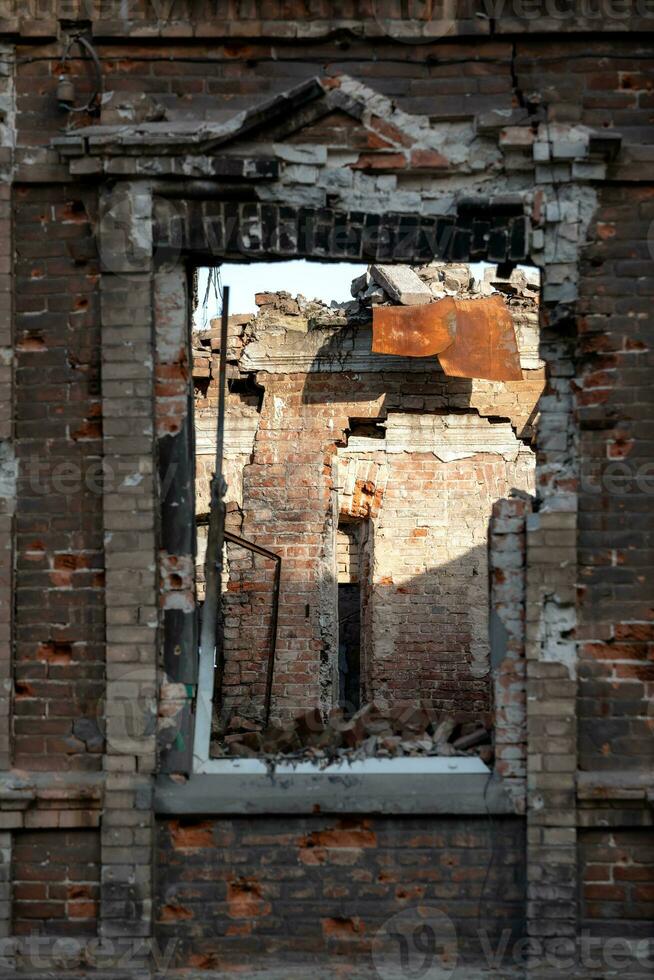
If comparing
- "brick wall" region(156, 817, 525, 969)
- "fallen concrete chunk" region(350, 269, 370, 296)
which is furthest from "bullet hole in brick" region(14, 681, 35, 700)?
"fallen concrete chunk" region(350, 269, 370, 296)

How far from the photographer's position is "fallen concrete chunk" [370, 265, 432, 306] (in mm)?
10867

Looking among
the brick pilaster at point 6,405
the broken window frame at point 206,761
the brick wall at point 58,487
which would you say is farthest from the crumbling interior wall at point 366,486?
the brick pilaster at point 6,405

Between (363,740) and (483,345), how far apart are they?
5441 mm

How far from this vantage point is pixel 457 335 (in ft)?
35.2

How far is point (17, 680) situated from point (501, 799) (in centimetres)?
235

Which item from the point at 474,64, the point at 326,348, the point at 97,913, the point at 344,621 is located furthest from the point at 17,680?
the point at 344,621

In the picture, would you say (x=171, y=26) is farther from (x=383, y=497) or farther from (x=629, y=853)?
(x=383, y=497)

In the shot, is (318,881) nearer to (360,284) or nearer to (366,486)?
(366,486)

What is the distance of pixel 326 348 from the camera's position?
446 inches

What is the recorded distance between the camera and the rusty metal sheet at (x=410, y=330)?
10.5 m

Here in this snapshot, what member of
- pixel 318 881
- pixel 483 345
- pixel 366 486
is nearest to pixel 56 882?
pixel 318 881

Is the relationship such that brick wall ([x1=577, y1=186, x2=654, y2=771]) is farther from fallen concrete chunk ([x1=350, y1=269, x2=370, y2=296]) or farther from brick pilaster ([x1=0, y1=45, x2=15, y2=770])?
fallen concrete chunk ([x1=350, y1=269, x2=370, y2=296])

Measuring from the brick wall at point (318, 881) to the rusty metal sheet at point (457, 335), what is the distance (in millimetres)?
5483

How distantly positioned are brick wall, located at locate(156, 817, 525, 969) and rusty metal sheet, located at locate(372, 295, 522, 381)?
5.48 m
